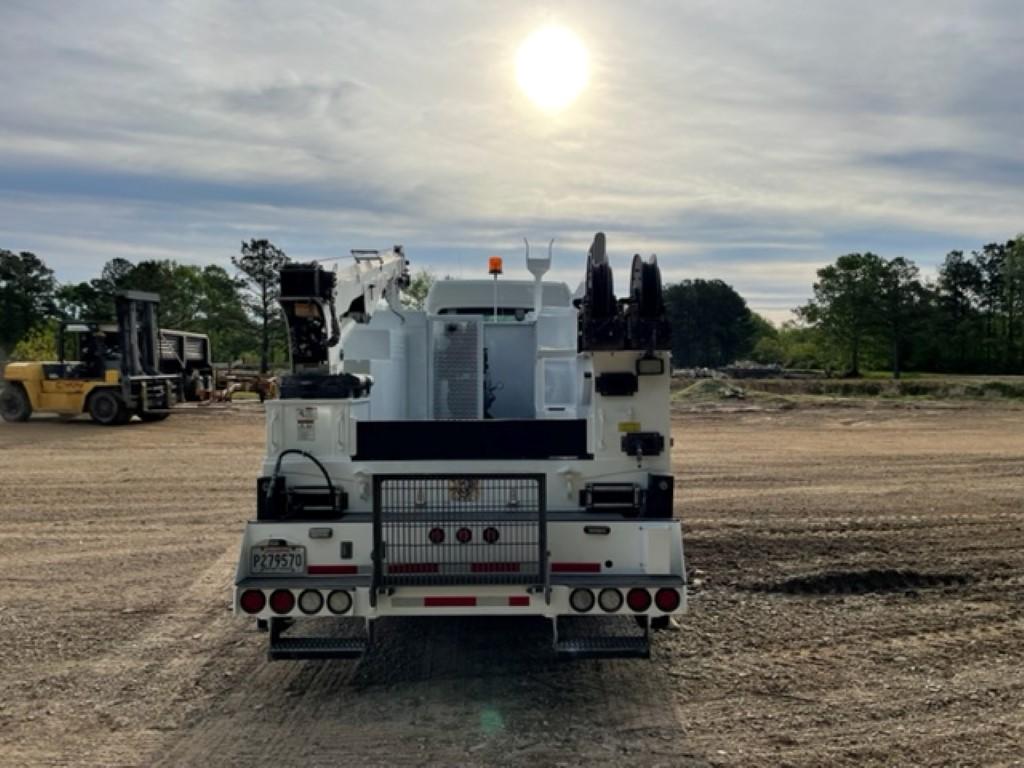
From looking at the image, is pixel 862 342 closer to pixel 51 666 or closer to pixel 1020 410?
pixel 1020 410

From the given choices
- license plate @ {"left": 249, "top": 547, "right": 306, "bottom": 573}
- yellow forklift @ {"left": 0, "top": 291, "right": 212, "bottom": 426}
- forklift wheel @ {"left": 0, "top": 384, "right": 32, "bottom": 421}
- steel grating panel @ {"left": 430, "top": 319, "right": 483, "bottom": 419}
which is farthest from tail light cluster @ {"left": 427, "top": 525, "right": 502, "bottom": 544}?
forklift wheel @ {"left": 0, "top": 384, "right": 32, "bottom": 421}

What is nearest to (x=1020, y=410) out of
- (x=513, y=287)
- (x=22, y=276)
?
(x=513, y=287)

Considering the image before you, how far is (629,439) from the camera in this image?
5.16 metres

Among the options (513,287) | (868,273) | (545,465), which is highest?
(868,273)

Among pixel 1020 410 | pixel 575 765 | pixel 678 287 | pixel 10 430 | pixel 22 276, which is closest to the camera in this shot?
pixel 575 765

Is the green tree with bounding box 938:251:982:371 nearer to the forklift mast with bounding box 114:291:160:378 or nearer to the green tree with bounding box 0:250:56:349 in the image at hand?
the forklift mast with bounding box 114:291:160:378

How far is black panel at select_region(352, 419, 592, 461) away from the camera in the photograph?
17.5ft

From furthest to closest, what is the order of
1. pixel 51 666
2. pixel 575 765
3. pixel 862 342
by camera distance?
pixel 862 342
pixel 51 666
pixel 575 765

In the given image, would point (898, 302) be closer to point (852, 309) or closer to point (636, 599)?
point (852, 309)

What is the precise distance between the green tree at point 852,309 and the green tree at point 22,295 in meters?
65.5

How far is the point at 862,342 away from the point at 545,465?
217 feet

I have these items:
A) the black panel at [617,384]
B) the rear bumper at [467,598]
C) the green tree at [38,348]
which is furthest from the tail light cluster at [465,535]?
the green tree at [38,348]

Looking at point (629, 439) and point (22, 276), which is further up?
point (22, 276)

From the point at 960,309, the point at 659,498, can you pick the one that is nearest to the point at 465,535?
the point at 659,498
